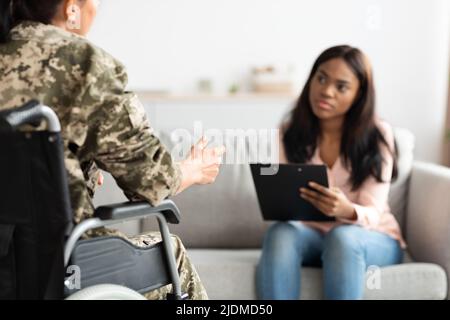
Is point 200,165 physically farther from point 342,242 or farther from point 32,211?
point 342,242

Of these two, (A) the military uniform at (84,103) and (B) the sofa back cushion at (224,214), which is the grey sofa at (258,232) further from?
(A) the military uniform at (84,103)

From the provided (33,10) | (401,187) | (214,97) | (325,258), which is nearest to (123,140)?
(33,10)

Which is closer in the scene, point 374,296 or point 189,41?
point 374,296

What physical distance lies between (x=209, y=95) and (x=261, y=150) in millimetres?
1797

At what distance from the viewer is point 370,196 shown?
2.54 metres

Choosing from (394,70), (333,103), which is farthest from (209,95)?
(333,103)

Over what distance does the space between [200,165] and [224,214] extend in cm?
125

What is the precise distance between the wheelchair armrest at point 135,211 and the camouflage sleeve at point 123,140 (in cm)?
2

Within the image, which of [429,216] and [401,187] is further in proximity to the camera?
[401,187]
